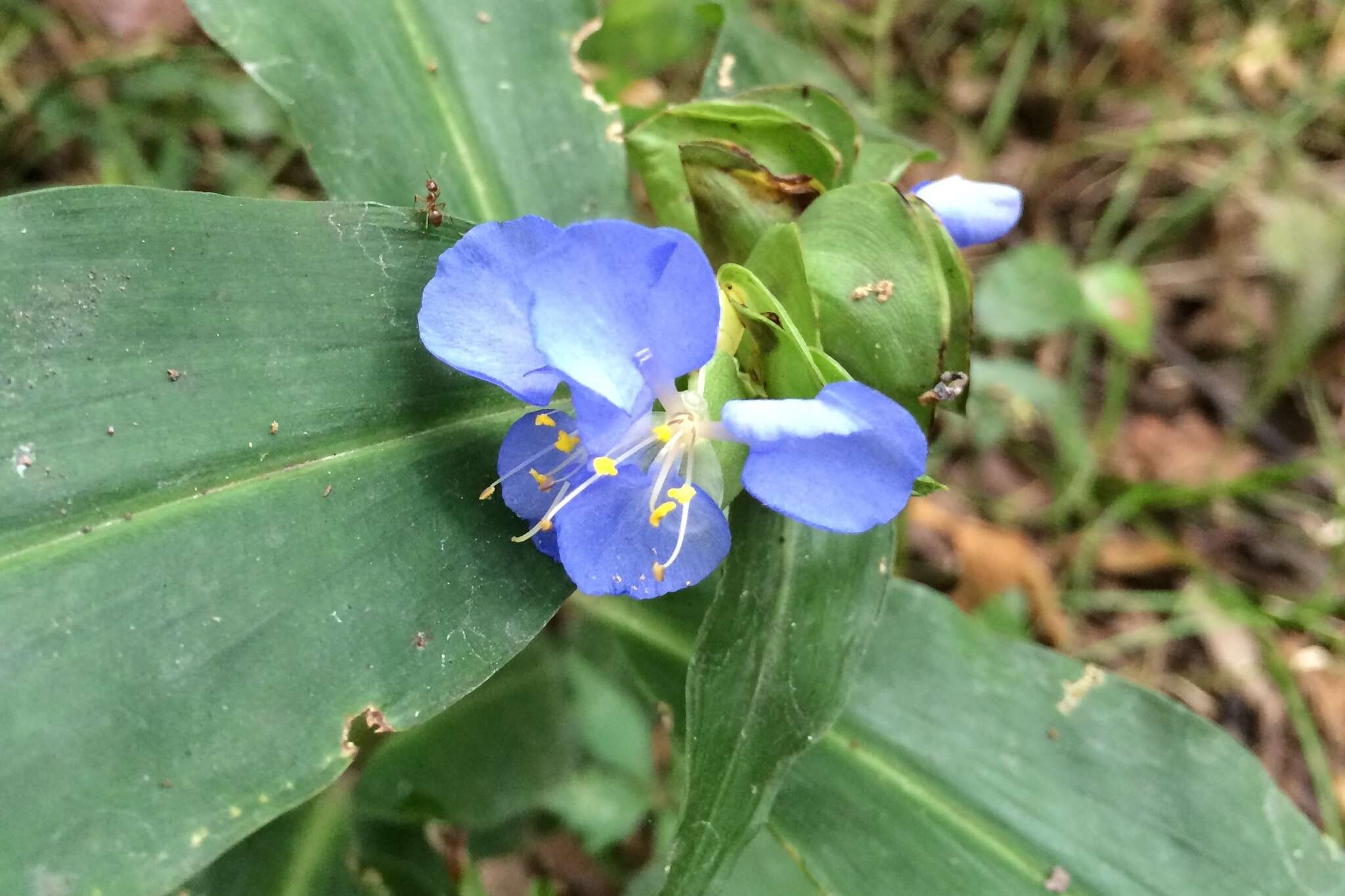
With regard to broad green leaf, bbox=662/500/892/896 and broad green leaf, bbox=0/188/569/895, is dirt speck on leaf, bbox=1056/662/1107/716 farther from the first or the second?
broad green leaf, bbox=0/188/569/895

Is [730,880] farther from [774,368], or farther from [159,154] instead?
[159,154]

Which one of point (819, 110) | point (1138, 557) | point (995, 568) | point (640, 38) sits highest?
point (819, 110)

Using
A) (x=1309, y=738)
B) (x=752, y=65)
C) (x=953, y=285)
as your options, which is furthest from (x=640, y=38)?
(x=1309, y=738)

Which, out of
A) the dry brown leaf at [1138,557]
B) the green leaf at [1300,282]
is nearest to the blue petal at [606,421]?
the dry brown leaf at [1138,557]

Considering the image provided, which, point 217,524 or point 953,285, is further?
point 953,285

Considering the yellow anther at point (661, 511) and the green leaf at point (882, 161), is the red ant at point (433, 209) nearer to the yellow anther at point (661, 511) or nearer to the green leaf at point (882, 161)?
the yellow anther at point (661, 511)

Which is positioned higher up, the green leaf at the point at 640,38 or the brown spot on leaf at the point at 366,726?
the green leaf at the point at 640,38

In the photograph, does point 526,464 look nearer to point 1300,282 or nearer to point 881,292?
point 881,292

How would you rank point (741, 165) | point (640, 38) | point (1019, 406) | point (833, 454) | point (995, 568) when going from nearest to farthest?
point (833, 454) < point (741, 165) < point (640, 38) < point (995, 568) < point (1019, 406)
